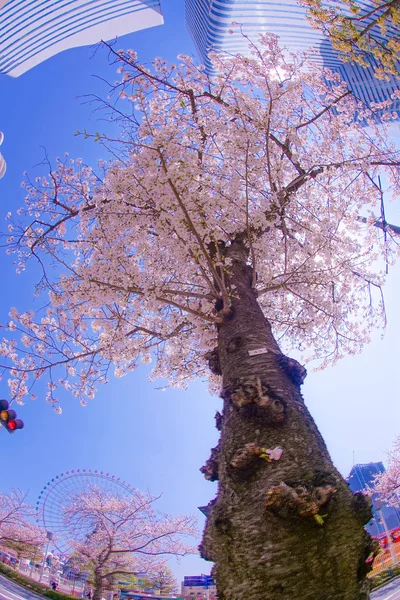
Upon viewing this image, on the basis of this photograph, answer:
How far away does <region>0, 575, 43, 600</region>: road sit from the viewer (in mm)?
15022

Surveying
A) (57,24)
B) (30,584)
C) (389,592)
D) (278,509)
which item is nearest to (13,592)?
(30,584)

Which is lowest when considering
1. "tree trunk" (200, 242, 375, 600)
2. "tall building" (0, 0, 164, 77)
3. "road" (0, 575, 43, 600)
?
"road" (0, 575, 43, 600)

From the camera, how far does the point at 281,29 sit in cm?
4638

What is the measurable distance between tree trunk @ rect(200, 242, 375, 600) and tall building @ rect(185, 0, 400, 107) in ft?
167

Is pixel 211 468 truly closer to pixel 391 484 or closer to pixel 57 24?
pixel 391 484

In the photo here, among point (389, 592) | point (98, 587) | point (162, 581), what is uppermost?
point (98, 587)

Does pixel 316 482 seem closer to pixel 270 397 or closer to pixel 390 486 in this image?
pixel 270 397

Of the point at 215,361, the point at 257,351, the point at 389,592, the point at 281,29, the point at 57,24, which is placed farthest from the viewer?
the point at 57,24

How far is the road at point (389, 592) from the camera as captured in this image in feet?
34.8

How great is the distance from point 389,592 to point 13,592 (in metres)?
16.0

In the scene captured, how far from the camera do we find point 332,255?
6621mm

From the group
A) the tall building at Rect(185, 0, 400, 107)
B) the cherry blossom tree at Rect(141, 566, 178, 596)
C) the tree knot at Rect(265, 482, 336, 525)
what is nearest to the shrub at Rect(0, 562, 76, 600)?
the cherry blossom tree at Rect(141, 566, 178, 596)

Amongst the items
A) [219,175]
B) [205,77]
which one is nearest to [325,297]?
[219,175]

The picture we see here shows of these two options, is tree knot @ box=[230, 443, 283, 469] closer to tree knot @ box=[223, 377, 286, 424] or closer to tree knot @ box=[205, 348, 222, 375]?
tree knot @ box=[223, 377, 286, 424]
